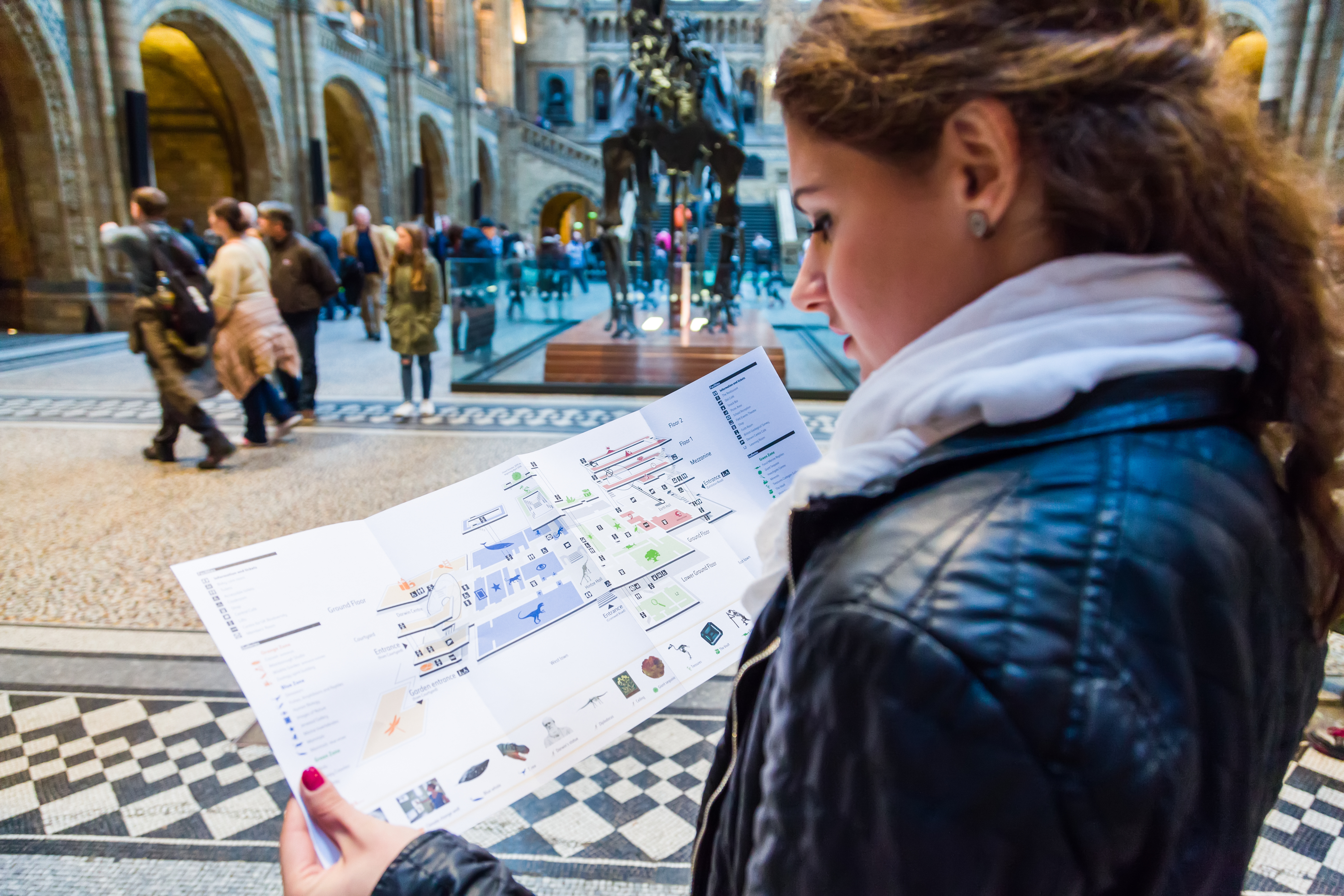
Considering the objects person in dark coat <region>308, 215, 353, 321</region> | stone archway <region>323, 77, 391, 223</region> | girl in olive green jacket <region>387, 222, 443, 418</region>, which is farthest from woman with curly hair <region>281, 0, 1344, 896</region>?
stone archway <region>323, 77, 391, 223</region>

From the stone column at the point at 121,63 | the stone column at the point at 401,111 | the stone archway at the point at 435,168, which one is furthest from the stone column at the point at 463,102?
the stone column at the point at 121,63

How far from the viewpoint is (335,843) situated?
0.78m

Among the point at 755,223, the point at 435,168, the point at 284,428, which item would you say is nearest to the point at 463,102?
the point at 435,168

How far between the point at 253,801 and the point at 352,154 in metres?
19.6

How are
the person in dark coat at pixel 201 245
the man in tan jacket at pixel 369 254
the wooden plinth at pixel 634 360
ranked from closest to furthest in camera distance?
the wooden plinth at pixel 634 360 → the person in dark coat at pixel 201 245 → the man in tan jacket at pixel 369 254

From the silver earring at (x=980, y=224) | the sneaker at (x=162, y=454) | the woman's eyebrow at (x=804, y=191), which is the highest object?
the woman's eyebrow at (x=804, y=191)

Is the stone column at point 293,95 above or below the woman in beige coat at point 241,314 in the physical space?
above

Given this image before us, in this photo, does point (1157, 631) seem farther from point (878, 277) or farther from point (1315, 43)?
point (1315, 43)

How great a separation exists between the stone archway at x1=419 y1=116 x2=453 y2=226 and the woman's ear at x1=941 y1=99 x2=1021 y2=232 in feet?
67.7

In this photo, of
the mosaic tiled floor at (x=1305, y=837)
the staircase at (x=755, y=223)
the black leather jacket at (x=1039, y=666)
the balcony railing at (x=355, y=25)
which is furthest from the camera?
the staircase at (x=755, y=223)

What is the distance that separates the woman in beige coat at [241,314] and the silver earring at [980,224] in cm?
552

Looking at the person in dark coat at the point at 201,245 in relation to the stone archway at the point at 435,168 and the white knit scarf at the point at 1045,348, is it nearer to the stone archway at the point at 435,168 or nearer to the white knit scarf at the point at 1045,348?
the white knit scarf at the point at 1045,348

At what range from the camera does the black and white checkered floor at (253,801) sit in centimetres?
190

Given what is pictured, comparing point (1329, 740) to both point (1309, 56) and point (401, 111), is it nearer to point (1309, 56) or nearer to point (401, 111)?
point (1309, 56)
